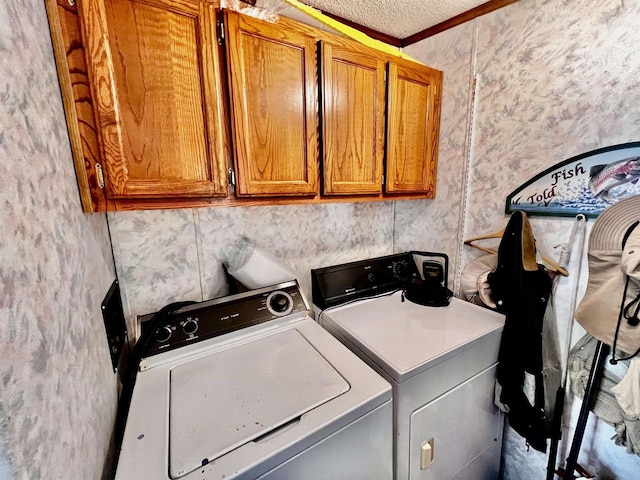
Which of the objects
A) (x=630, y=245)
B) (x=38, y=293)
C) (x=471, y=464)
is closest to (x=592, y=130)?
(x=630, y=245)

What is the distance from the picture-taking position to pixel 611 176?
111 cm

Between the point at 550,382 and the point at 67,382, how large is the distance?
175 cm

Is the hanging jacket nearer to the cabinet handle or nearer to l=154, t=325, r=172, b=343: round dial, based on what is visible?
the cabinet handle

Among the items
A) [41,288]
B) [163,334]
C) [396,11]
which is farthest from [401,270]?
[41,288]

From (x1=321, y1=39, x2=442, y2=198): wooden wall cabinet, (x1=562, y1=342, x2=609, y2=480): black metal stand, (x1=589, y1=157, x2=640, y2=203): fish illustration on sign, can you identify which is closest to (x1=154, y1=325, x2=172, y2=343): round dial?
(x1=321, y1=39, x2=442, y2=198): wooden wall cabinet

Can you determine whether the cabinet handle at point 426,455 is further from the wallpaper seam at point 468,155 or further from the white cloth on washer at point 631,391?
the wallpaper seam at point 468,155

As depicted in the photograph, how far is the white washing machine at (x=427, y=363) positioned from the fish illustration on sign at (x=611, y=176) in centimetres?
69

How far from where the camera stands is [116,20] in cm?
79

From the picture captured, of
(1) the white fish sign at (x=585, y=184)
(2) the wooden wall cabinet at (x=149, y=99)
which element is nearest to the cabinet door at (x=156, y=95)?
(2) the wooden wall cabinet at (x=149, y=99)

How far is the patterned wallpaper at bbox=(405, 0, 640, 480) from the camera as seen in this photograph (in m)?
1.08

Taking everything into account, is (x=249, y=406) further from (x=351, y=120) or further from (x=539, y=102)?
(x=539, y=102)

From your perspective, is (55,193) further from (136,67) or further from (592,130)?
(592,130)

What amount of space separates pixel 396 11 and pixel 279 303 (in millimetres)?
1633

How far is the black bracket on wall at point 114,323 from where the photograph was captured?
898 mm
